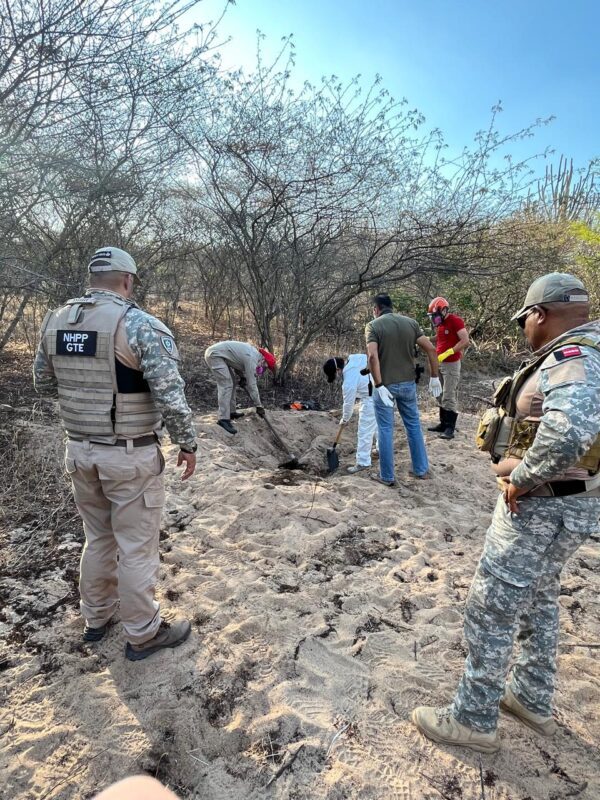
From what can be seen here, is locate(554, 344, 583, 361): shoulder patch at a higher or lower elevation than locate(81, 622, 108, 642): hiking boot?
higher

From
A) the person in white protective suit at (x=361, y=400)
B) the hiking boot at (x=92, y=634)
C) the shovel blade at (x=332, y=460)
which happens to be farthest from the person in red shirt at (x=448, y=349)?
the hiking boot at (x=92, y=634)

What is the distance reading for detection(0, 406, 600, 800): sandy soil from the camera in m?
1.85

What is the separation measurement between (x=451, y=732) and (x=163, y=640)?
1514 mm

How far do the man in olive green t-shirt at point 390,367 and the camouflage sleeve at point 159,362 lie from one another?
278 centimetres

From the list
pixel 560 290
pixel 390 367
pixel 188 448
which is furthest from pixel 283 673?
pixel 390 367

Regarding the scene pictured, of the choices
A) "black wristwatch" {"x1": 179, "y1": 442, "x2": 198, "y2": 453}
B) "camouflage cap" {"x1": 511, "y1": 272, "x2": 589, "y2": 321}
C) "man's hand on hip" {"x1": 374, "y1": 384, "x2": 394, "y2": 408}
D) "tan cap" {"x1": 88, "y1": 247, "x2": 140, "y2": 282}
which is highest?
"tan cap" {"x1": 88, "y1": 247, "x2": 140, "y2": 282}

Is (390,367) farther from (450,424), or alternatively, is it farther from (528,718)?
(528,718)

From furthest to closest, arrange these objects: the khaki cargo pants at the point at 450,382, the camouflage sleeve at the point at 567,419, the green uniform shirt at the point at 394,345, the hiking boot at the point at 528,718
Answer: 1. the khaki cargo pants at the point at 450,382
2. the green uniform shirt at the point at 394,345
3. the hiking boot at the point at 528,718
4. the camouflage sleeve at the point at 567,419

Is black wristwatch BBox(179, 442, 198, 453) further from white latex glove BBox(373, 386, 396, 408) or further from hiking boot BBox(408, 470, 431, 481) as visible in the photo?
hiking boot BBox(408, 470, 431, 481)

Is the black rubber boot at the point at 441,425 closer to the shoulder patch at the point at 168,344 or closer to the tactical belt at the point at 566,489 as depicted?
the tactical belt at the point at 566,489

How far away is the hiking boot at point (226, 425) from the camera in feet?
20.7

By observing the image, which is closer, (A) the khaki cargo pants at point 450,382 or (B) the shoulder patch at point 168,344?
(B) the shoulder patch at point 168,344

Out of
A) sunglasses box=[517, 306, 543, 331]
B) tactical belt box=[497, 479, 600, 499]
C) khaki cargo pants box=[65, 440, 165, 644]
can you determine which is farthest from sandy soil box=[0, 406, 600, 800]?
sunglasses box=[517, 306, 543, 331]

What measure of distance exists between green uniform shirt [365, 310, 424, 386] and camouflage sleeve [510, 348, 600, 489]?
3.08 m
